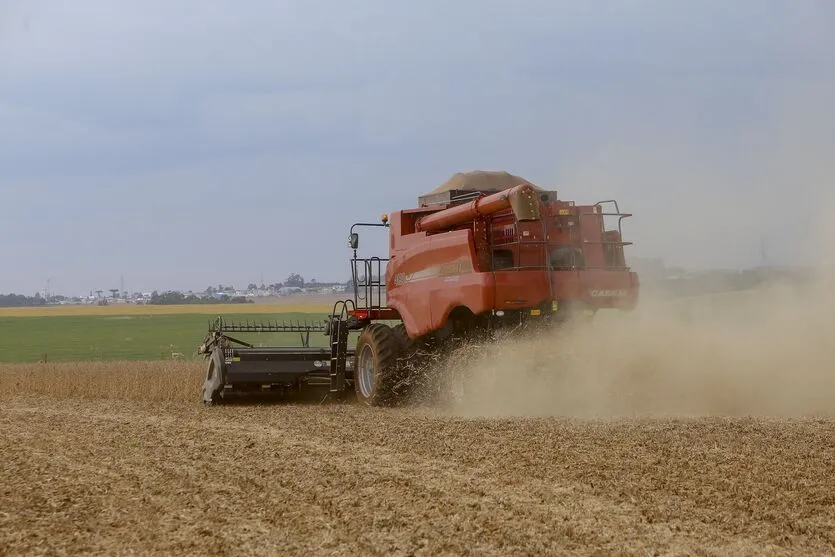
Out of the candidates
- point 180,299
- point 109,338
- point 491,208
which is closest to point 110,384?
point 491,208

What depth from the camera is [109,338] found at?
2174 inches

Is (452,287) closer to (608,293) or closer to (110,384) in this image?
(608,293)

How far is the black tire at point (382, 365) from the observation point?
12820 mm

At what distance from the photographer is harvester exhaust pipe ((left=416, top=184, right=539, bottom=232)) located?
10938 millimetres

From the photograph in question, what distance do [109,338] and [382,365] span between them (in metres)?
45.8

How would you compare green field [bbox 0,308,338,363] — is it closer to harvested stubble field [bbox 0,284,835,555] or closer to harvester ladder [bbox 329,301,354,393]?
harvester ladder [bbox 329,301,354,393]

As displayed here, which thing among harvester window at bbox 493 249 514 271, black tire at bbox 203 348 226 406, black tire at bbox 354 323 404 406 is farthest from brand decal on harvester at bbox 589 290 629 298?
black tire at bbox 203 348 226 406

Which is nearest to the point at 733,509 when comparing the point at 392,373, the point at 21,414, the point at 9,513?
the point at 9,513

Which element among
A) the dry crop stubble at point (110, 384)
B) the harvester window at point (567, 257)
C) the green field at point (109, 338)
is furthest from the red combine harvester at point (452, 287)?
the green field at point (109, 338)

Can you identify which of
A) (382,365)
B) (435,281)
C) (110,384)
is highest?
(435,281)

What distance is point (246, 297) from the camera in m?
113

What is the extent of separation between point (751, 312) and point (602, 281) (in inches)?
105

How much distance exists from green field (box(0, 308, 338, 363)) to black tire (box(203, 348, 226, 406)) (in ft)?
47.8

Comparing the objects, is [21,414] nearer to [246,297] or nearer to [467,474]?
[467,474]
